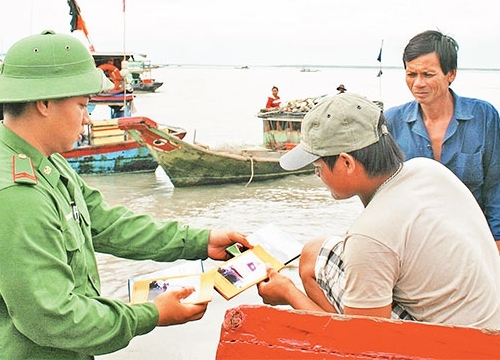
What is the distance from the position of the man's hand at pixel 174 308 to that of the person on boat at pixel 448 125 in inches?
59.1

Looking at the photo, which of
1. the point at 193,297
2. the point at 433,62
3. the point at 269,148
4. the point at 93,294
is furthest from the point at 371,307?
the point at 269,148

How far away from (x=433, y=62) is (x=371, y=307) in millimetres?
1576

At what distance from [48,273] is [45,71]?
66 centimetres

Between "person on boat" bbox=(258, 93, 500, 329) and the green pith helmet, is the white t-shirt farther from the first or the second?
the green pith helmet

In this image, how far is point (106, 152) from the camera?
1288 cm

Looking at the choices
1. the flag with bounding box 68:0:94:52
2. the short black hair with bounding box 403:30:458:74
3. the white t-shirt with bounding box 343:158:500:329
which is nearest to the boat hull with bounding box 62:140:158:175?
the flag with bounding box 68:0:94:52

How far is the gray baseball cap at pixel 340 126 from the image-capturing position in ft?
6.46

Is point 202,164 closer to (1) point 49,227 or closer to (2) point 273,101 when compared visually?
(2) point 273,101

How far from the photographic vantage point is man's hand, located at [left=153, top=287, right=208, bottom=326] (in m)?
2.15

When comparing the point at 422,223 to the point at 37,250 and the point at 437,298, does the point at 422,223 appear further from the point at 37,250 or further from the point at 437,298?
the point at 37,250

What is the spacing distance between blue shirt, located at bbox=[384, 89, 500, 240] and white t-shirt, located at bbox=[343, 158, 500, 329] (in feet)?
3.76

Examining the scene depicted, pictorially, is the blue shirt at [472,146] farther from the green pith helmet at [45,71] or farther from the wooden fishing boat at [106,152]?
the wooden fishing boat at [106,152]

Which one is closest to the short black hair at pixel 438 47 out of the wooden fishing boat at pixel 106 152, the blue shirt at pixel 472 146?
the blue shirt at pixel 472 146

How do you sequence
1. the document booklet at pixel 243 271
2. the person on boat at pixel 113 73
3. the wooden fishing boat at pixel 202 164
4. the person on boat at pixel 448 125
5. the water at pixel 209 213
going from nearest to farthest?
the document booklet at pixel 243 271, the person on boat at pixel 448 125, the water at pixel 209 213, the wooden fishing boat at pixel 202 164, the person on boat at pixel 113 73
